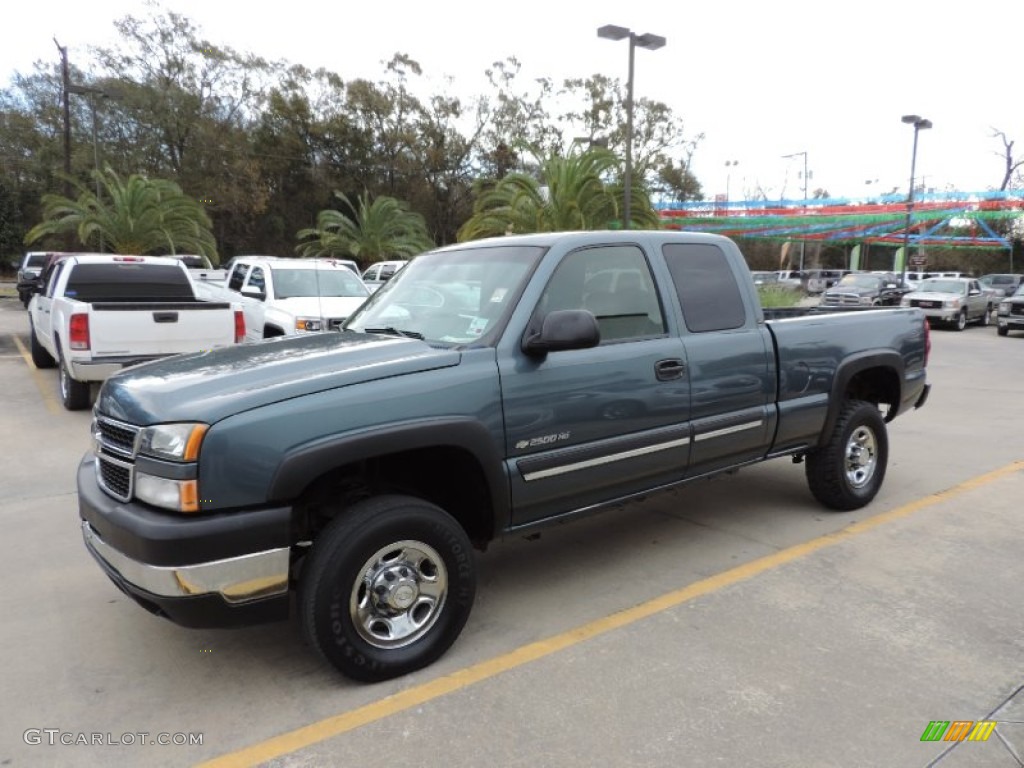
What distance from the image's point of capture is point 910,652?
3326 mm

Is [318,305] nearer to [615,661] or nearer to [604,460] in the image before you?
[604,460]

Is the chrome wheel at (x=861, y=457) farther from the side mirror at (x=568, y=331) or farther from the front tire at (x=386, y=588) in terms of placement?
the front tire at (x=386, y=588)

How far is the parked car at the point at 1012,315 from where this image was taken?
20500 millimetres

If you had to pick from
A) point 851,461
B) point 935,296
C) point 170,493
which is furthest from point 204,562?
point 935,296

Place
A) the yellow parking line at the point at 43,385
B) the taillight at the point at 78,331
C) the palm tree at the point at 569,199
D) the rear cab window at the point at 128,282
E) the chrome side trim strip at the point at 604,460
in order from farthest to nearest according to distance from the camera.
A: the palm tree at the point at 569,199 < the rear cab window at the point at 128,282 < the yellow parking line at the point at 43,385 < the taillight at the point at 78,331 < the chrome side trim strip at the point at 604,460

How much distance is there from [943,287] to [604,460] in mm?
24647

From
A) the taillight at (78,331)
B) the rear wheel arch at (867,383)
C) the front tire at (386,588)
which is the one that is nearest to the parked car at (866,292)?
the rear wheel arch at (867,383)

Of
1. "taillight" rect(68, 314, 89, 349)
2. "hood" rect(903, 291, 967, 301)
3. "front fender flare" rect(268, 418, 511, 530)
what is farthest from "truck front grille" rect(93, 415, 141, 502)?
"hood" rect(903, 291, 967, 301)

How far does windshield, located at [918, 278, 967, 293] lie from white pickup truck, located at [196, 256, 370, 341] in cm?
2025

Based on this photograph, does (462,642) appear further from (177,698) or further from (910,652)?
(910,652)

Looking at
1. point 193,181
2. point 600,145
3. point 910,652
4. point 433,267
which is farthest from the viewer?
point 193,181

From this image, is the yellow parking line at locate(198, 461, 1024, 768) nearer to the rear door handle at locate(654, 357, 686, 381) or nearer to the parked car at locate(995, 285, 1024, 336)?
the rear door handle at locate(654, 357, 686, 381)

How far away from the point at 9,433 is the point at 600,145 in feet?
53.8

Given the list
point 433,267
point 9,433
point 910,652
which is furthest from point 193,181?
point 910,652
